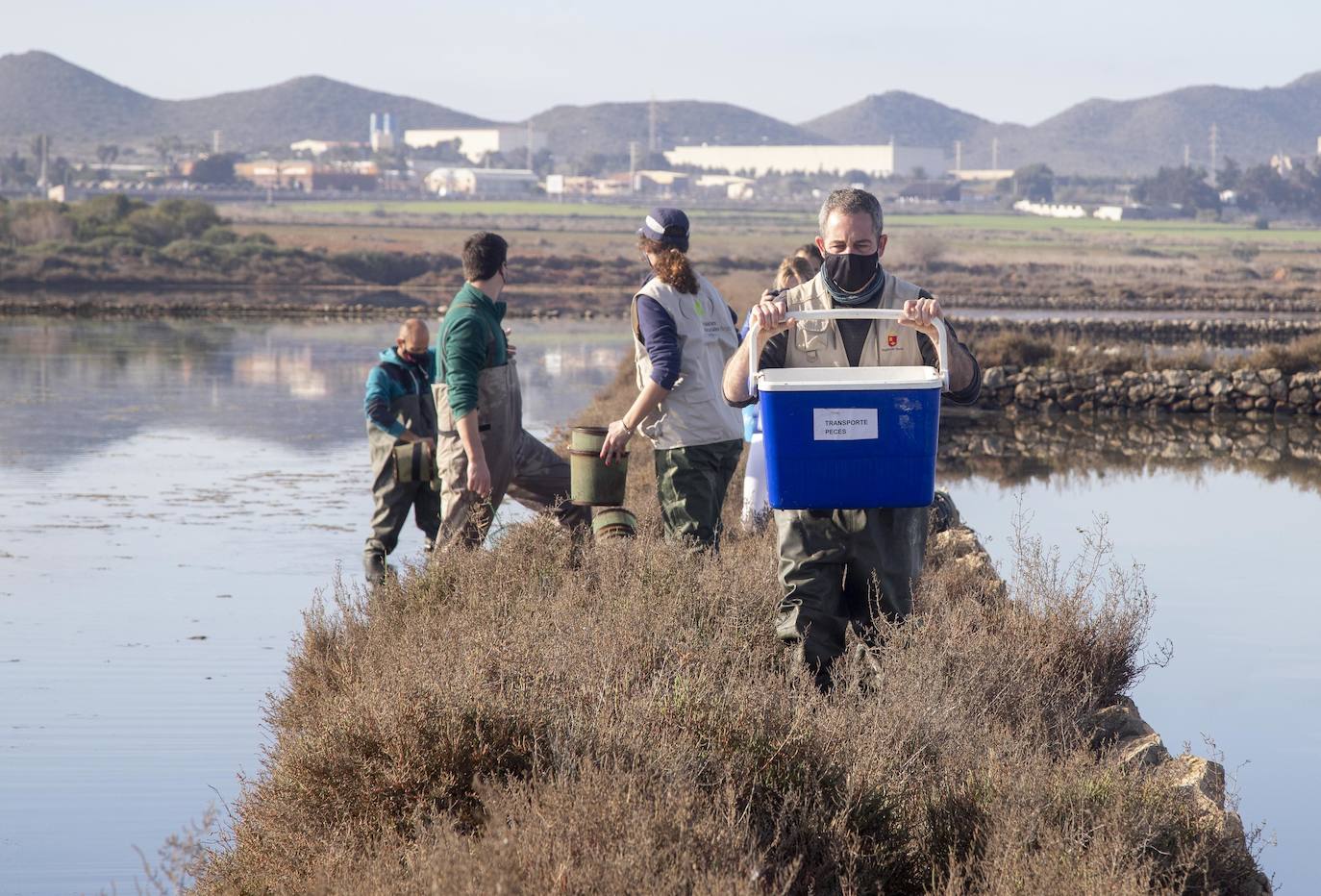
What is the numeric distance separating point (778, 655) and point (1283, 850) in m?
2.03

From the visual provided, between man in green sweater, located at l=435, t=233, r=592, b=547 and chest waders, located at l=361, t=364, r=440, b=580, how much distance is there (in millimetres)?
1991

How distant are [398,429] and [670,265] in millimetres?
3494

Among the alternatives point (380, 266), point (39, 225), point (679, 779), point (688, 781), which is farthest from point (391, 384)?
point (39, 225)

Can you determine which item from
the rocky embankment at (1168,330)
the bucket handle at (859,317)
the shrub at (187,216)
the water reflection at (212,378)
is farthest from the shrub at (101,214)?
the bucket handle at (859,317)

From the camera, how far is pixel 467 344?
822 centimetres

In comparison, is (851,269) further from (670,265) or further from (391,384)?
(391,384)

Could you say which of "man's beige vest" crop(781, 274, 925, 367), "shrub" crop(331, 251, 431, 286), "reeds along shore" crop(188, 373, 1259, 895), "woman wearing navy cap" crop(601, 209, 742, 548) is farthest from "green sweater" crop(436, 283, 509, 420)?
"shrub" crop(331, 251, 431, 286)

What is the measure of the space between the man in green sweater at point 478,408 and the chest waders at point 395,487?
A: 199 centimetres

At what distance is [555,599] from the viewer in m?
7.18

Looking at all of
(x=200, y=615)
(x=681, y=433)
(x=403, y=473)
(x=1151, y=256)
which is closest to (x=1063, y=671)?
(x=681, y=433)

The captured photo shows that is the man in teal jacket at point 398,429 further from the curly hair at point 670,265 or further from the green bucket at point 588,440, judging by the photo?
the curly hair at point 670,265

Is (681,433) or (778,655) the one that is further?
(681,433)

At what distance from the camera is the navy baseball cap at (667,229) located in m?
7.57

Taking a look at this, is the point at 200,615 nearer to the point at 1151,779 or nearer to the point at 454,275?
the point at 1151,779
